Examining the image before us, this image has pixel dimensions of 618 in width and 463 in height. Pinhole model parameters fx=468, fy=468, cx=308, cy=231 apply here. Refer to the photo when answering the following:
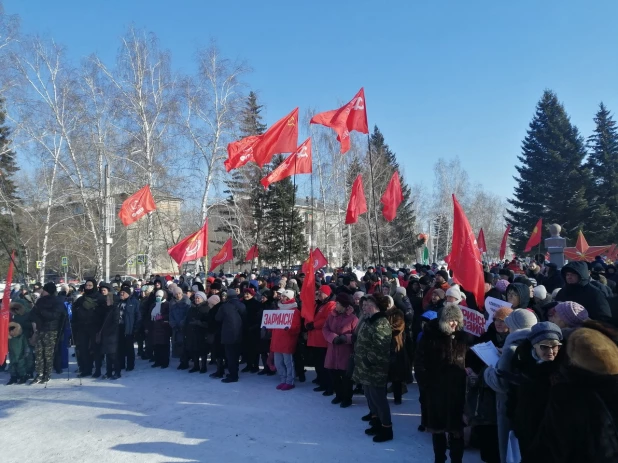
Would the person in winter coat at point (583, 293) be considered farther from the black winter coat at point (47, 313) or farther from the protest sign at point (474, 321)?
the black winter coat at point (47, 313)

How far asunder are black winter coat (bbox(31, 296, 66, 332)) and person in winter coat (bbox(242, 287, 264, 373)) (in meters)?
3.75

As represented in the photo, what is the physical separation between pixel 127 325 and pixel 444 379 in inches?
302

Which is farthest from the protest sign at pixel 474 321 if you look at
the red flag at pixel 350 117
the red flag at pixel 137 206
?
the red flag at pixel 137 206

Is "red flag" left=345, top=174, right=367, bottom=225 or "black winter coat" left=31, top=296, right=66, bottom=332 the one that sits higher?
"red flag" left=345, top=174, right=367, bottom=225

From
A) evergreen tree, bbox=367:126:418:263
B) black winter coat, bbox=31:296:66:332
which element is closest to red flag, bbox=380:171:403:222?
black winter coat, bbox=31:296:66:332

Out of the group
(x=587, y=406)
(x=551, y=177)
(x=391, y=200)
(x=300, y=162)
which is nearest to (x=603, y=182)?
(x=551, y=177)

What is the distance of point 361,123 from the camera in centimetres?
1058

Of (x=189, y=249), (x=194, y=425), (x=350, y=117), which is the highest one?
(x=350, y=117)

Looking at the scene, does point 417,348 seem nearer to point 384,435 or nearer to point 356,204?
point 384,435

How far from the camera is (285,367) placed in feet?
27.9

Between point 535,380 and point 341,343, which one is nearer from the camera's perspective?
point 535,380

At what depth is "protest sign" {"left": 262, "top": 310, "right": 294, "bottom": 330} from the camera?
840cm

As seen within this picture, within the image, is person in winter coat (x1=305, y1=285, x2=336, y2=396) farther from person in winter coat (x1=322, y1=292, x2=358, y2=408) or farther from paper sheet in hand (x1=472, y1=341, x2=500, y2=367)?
paper sheet in hand (x1=472, y1=341, x2=500, y2=367)

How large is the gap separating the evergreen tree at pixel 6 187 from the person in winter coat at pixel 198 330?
34.8ft
